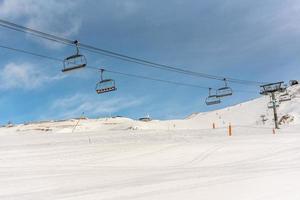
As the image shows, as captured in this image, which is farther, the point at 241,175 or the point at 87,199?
the point at 241,175

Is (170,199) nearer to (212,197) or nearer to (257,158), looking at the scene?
(212,197)

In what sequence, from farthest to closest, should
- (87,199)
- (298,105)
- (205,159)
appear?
(298,105) < (205,159) < (87,199)

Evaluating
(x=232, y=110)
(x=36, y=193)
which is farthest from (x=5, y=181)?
(x=232, y=110)

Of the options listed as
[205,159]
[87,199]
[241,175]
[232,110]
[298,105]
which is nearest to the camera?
[87,199]

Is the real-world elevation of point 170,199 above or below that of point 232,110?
below

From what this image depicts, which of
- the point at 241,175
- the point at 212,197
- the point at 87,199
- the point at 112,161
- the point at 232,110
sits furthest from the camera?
the point at 232,110

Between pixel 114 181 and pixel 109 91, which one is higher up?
pixel 109 91

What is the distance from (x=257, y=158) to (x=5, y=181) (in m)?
13.8

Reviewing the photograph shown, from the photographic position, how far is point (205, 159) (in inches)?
882

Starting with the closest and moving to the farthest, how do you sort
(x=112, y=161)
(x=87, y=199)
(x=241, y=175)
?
(x=87, y=199), (x=241, y=175), (x=112, y=161)

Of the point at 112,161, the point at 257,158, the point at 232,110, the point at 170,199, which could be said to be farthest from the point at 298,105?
the point at 170,199

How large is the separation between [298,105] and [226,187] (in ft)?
250

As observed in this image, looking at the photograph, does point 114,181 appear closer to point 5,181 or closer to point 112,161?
point 5,181

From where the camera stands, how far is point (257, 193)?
46.9 feet
